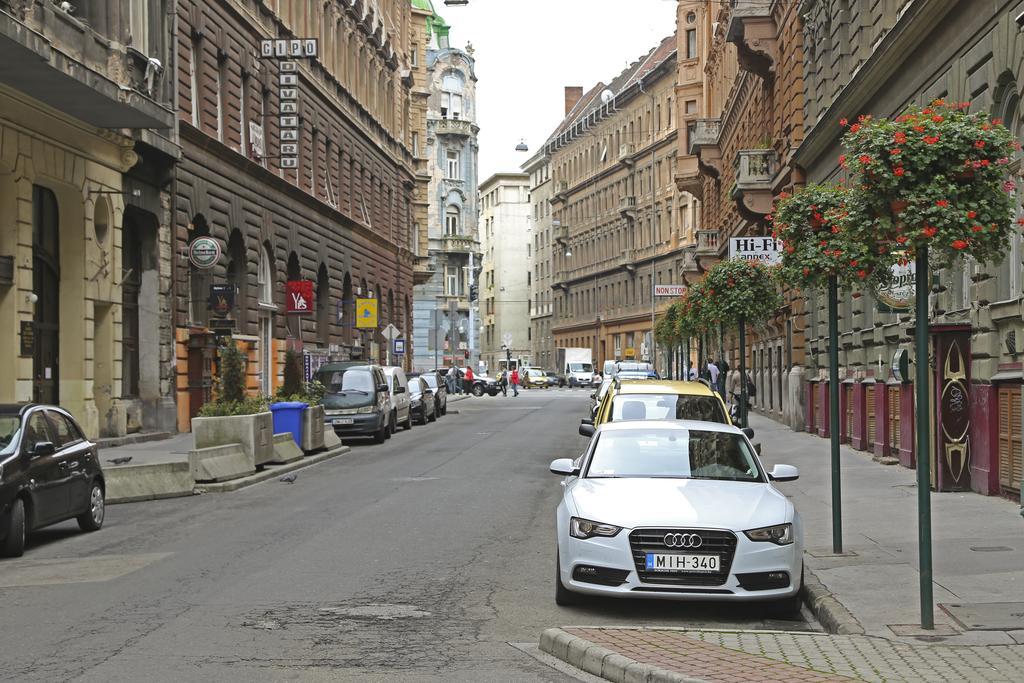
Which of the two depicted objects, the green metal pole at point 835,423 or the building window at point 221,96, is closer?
the green metal pole at point 835,423

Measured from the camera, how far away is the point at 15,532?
1348 centimetres

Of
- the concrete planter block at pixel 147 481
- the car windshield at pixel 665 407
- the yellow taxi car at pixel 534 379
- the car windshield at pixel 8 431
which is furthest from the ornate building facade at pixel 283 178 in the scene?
the yellow taxi car at pixel 534 379

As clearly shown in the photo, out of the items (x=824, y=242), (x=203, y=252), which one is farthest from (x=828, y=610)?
(x=203, y=252)

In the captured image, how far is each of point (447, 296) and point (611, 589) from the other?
9618cm

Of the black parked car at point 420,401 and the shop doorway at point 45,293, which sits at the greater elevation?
the shop doorway at point 45,293

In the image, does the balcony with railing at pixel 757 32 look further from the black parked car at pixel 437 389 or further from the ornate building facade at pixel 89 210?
the ornate building facade at pixel 89 210

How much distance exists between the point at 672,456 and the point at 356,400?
21859mm

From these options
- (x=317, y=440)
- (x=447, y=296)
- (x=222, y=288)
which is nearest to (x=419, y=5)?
(x=447, y=296)

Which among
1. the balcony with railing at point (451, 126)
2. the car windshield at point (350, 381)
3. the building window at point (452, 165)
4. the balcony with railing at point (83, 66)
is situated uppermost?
the balcony with railing at point (451, 126)

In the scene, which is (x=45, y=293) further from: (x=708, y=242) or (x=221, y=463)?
(x=708, y=242)

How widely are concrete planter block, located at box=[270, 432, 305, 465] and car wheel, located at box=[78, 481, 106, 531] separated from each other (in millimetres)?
9091

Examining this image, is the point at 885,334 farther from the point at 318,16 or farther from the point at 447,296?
the point at 447,296

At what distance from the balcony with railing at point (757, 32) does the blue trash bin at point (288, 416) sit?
64.2 ft

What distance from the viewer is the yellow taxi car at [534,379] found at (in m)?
Answer: 109
